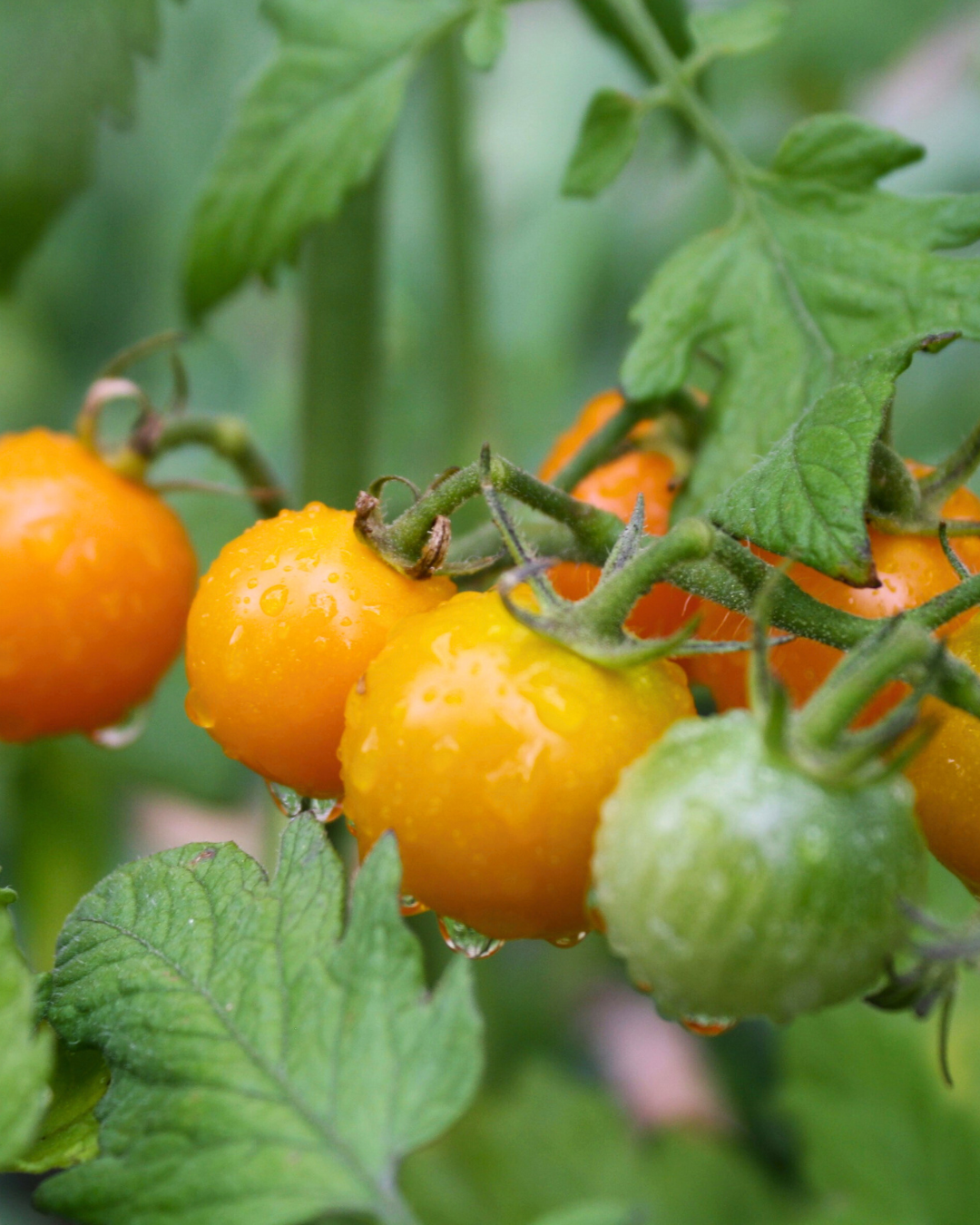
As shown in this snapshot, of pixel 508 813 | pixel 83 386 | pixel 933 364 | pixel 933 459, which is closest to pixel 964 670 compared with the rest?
pixel 508 813

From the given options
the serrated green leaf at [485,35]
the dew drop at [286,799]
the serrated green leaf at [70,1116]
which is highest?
the serrated green leaf at [485,35]

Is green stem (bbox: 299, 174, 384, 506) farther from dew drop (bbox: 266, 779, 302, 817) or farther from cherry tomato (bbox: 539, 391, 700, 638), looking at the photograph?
dew drop (bbox: 266, 779, 302, 817)

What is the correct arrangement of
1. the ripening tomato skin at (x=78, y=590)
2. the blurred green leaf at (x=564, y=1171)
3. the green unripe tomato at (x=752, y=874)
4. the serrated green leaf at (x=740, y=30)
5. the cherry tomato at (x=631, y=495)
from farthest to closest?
the blurred green leaf at (x=564, y=1171) < the serrated green leaf at (x=740, y=30) < the ripening tomato skin at (x=78, y=590) < the cherry tomato at (x=631, y=495) < the green unripe tomato at (x=752, y=874)

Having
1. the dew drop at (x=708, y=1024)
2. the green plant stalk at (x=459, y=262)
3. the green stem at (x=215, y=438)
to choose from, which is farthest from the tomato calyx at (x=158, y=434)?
the green plant stalk at (x=459, y=262)

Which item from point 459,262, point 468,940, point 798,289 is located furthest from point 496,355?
point 468,940

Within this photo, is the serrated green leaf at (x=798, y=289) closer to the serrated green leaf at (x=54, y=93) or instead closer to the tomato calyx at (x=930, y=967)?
the tomato calyx at (x=930, y=967)

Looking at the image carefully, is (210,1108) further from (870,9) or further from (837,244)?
(870,9)

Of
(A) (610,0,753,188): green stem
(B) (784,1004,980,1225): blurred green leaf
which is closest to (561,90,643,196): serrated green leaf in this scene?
(A) (610,0,753,188): green stem
